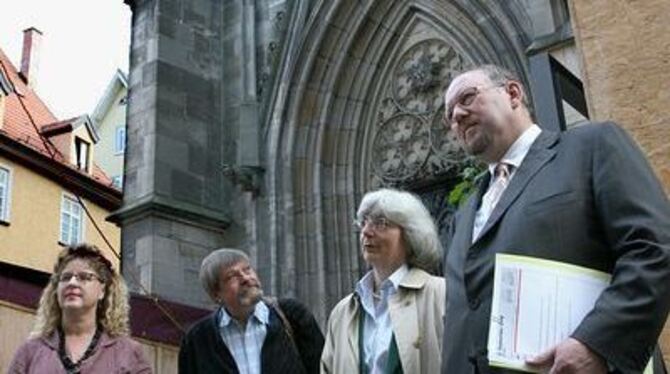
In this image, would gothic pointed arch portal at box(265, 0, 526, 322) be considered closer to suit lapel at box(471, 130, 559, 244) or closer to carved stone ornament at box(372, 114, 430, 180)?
carved stone ornament at box(372, 114, 430, 180)

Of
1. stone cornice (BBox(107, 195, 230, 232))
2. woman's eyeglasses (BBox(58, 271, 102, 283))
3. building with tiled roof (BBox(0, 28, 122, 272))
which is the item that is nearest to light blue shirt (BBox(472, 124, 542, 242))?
woman's eyeglasses (BBox(58, 271, 102, 283))

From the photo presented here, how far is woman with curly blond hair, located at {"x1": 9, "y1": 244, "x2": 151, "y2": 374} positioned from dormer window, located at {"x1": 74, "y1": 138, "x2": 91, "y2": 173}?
74.0 ft

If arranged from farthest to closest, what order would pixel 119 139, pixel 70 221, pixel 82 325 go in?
pixel 119 139
pixel 70 221
pixel 82 325

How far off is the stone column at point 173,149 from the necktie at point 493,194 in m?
7.26

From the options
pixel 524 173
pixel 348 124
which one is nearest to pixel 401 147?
pixel 348 124

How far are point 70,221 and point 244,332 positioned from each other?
2076 cm

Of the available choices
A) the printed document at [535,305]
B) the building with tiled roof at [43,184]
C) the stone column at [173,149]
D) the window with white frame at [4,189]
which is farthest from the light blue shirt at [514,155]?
the window with white frame at [4,189]

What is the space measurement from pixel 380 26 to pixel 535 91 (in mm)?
6882

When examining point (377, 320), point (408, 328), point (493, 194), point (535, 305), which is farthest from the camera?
point (377, 320)

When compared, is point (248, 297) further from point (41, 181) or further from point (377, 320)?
point (41, 181)

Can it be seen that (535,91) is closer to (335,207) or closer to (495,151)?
(495,151)

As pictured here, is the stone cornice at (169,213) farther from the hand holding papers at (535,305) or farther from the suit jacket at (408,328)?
the hand holding papers at (535,305)

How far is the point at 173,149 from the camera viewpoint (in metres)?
10.1

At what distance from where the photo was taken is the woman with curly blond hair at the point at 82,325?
124 inches
